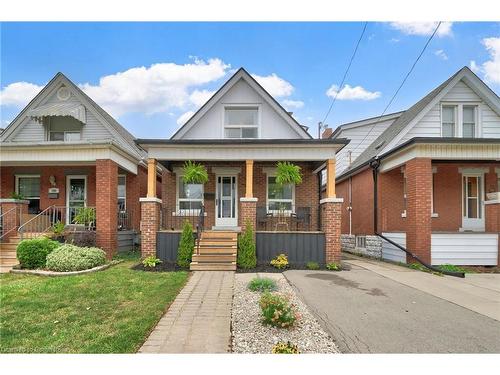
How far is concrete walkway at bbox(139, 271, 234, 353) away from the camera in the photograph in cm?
391

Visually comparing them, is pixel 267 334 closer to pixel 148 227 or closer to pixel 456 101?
pixel 148 227

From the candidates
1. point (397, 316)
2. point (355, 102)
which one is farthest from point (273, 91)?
point (397, 316)

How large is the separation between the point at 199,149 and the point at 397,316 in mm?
7564

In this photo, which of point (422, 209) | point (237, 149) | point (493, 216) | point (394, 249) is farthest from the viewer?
point (394, 249)

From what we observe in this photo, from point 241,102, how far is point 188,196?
174 inches

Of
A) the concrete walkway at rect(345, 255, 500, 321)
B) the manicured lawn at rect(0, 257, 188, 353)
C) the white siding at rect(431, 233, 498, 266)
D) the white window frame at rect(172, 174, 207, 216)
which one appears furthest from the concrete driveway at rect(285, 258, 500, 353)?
the white window frame at rect(172, 174, 207, 216)

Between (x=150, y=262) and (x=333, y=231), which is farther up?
(x=333, y=231)

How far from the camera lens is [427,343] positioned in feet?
13.6

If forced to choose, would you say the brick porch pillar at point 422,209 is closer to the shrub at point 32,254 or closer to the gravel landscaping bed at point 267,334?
the gravel landscaping bed at point 267,334

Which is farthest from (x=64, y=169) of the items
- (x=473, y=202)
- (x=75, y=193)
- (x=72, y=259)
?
(x=473, y=202)

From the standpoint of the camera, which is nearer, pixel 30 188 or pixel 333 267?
pixel 333 267

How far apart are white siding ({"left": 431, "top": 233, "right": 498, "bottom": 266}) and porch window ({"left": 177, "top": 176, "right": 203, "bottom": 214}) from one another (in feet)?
27.9

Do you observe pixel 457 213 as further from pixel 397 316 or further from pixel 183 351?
pixel 183 351

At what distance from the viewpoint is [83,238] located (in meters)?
11.0
